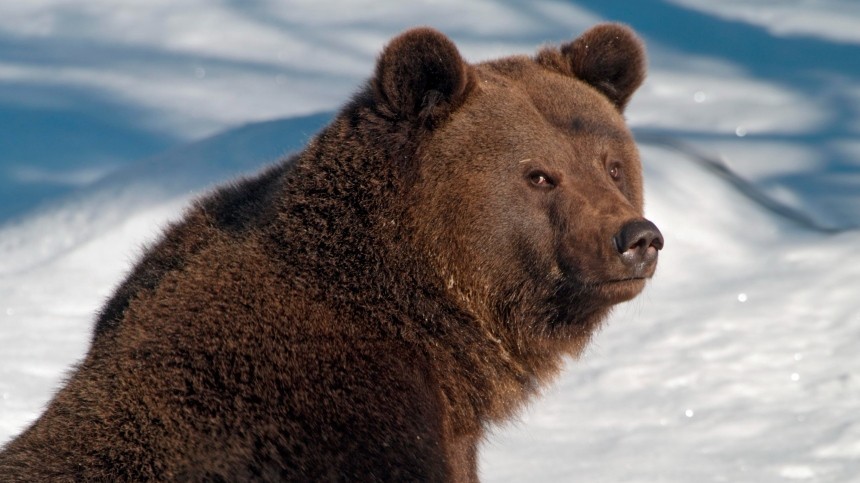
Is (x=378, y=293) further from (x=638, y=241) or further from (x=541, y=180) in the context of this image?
(x=638, y=241)

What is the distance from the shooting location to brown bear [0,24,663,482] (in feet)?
10.3

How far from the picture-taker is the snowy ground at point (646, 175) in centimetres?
554

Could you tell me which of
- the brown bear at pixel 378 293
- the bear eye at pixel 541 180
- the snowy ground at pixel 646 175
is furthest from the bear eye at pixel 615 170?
the snowy ground at pixel 646 175

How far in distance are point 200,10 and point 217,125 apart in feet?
6.75

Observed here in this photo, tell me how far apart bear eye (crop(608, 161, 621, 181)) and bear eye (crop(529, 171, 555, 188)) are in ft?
0.92

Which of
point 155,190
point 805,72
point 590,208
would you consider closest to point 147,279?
point 590,208

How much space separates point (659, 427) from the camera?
18.3ft

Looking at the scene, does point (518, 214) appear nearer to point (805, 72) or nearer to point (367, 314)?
point (367, 314)

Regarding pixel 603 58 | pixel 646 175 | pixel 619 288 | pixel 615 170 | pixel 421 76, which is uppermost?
pixel 421 76

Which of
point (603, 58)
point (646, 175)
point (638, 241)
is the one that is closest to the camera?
point (638, 241)

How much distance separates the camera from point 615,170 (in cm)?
391

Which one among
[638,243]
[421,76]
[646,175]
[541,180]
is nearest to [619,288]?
[638,243]

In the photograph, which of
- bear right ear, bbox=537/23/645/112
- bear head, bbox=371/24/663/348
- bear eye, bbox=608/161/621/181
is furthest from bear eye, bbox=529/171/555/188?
bear right ear, bbox=537/23/645/112

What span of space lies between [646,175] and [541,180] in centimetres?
398
